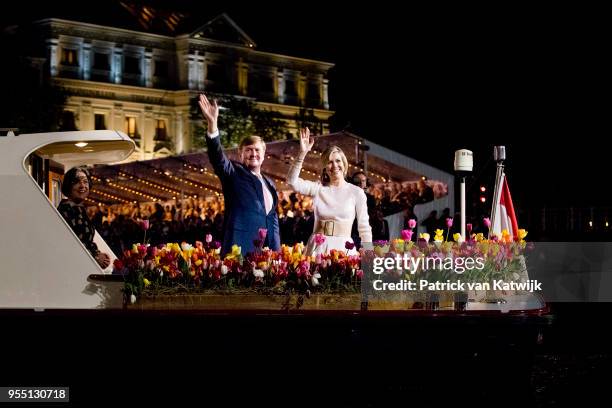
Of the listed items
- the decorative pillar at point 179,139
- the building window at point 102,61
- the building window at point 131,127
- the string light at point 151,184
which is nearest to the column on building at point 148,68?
the building window at point 131,127

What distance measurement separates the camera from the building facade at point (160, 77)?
299ft

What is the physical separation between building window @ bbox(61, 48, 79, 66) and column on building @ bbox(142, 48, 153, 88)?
23.3 ft

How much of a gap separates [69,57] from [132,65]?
7.00 metres

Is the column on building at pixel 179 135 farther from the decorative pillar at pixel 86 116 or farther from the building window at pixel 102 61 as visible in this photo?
the decorative pillar at pixel 86 116

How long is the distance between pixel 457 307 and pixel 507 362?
605mm

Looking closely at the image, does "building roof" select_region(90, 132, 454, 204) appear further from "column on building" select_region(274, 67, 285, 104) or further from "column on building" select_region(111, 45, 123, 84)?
"column on building" select_region(274, 67, 285, 104)

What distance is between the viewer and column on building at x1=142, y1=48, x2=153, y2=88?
97.4 meters

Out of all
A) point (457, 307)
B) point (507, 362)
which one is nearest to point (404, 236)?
point (457, 307)

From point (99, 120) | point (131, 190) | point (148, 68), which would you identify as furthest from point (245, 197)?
point (148, 68)

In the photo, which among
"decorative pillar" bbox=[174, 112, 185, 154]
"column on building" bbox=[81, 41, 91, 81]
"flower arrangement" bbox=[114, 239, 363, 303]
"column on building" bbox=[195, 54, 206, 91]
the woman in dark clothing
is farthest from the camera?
"column on building" bbox=[195, 54, 206, 91]

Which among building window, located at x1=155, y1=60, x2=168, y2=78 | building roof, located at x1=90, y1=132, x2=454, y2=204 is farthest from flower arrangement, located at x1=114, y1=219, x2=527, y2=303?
building window, located at x1=155, y1=60, x2=168, y2=78

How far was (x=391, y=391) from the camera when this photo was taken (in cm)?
936

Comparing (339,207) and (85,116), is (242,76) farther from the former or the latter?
(339,207)

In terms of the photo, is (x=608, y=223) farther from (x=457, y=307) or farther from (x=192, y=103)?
(x=192, y=103)
